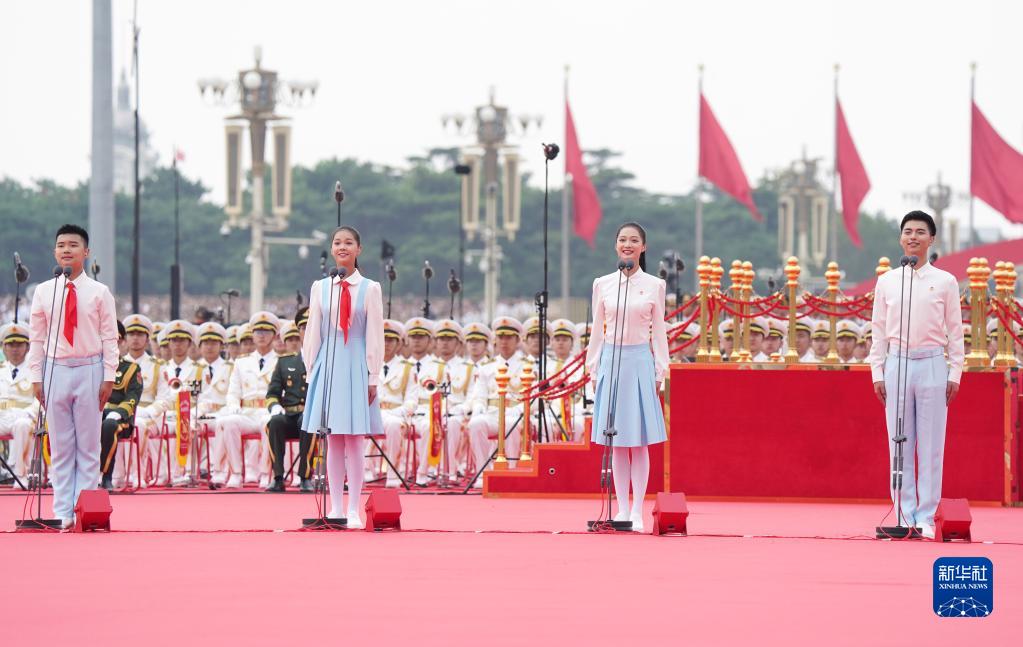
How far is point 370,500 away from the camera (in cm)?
924

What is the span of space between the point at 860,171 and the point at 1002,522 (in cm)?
2160

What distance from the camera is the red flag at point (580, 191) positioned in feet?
104

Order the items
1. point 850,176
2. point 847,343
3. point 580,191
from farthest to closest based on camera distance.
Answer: point 580,191 → point 850,176 → point 847,343

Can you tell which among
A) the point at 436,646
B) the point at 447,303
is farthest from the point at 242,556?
the point at 447,303

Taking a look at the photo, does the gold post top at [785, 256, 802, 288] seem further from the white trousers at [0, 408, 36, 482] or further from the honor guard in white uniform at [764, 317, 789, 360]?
the white trousers at [0, 408, 36, 482]

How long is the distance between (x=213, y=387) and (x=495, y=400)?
2354mm

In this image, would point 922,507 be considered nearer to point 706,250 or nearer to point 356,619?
point 356,619

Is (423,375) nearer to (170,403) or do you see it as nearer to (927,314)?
(170,403)

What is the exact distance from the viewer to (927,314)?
29.9 feet

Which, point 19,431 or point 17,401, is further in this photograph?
point 17,401

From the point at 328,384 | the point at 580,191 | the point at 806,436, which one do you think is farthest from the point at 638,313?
the point at 580,191

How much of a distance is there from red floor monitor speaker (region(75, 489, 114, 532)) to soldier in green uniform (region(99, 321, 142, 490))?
155 inches

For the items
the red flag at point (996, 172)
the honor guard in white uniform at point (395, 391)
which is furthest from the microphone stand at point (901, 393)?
the red flag at point (996, 172)

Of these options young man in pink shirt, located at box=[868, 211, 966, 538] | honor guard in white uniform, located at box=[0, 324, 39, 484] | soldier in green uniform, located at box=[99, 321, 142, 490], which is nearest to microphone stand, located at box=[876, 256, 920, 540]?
young man in pink shirt, located at box=[868, 211, 966, 538]
